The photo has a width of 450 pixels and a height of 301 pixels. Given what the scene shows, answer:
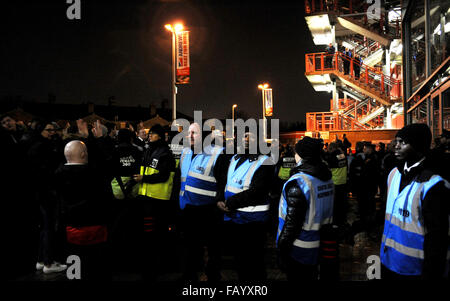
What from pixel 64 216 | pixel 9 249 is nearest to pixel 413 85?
pixel 64 216

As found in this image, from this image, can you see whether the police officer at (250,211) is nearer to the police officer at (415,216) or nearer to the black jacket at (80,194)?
the black jacket at (80,194)

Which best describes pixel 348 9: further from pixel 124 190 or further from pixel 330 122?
pixel 124 190

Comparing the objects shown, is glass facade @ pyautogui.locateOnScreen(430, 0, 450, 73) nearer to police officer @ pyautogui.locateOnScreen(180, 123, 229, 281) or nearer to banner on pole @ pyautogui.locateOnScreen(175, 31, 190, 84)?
police officer @ pyautogui.locateOnScreen(180, 123, 229, 281)

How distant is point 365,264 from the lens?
5473mm

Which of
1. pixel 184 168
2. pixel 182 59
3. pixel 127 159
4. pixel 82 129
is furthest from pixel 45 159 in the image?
pixel 182 59

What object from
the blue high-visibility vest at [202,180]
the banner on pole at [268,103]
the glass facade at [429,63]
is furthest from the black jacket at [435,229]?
the banner on pole at [268,103]

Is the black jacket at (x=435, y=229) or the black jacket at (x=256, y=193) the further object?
the black jacket at (x=256, y=193)

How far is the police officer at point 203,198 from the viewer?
4.35m

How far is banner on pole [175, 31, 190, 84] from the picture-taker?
16062mm

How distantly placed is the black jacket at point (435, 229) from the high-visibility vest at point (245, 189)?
1.93 metres

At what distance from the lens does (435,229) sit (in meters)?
Result: 2.17

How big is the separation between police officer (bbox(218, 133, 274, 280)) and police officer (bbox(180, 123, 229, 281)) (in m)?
0.38

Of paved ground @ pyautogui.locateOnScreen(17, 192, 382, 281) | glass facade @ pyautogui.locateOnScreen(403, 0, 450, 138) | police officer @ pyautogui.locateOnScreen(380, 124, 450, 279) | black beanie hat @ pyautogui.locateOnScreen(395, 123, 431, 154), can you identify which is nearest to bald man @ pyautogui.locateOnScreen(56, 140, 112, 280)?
paved ground @ pyautogui.locateOnScreen(17, 192, 382, 281)

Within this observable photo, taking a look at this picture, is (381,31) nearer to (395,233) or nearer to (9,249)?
(395,233)
